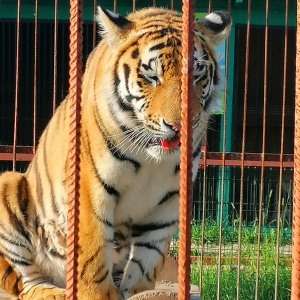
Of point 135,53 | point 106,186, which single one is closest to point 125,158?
point 106,186

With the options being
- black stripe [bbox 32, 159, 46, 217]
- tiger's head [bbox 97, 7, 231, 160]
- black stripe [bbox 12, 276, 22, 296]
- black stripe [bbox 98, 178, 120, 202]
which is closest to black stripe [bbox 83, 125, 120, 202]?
black stripe [bbox 98, 178, 120, 202]

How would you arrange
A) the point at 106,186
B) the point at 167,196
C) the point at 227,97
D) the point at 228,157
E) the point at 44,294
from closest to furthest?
the point at 106,186
the point at 167,196
the point at 44,294
the point at 228,157
the point at 227,97

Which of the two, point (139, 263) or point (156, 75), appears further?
point (139, 263)

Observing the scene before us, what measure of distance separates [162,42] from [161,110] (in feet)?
0.94

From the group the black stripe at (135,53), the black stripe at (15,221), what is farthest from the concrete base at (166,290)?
the black stripe at (135,53)

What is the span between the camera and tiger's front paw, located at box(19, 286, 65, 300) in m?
2.99

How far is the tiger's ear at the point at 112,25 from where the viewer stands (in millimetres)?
2795

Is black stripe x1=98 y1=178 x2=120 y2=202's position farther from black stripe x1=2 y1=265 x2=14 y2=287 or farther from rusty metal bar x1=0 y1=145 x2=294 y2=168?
rusty metal bar x1=0 y1=145 x2=294 y2=168

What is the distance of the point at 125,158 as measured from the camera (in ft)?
8.98

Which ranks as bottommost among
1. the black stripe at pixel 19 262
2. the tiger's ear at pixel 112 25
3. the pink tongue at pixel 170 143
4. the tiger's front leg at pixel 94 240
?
the black stripe at pixel 19 262

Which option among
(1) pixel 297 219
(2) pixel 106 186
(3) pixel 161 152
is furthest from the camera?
(2) pixel 106 186

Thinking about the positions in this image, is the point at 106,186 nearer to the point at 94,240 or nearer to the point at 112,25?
the point at 94,240

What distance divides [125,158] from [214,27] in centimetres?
65

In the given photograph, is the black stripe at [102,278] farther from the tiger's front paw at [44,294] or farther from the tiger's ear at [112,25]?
the tiger's ear at [112,25]
